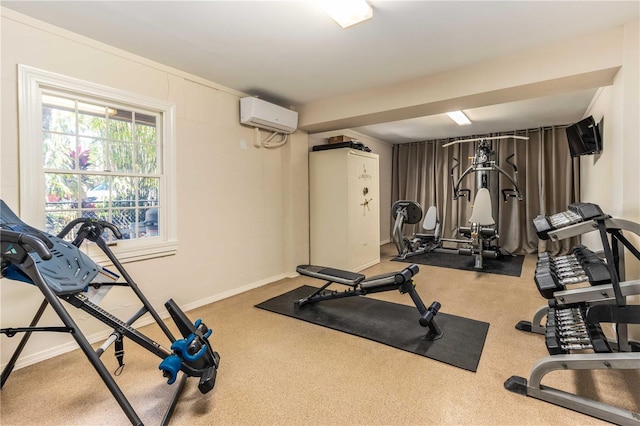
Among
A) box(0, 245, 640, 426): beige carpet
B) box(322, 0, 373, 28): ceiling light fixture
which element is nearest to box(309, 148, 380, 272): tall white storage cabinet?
box(0, 245, 640, 426): beige carpet

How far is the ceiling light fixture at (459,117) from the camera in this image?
177 inches

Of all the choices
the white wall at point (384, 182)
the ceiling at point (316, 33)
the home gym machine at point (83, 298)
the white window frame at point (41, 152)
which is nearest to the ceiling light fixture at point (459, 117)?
the ceiling at point (316, 33)

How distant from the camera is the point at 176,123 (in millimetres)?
3000

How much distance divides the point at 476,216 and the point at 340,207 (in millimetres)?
2364

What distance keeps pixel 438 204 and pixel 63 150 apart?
6.48m

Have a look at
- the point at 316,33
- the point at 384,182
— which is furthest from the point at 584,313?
the point at 384,182

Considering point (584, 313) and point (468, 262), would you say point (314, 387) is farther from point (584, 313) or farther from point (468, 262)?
point (468, 262)

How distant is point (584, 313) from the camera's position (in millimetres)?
1894

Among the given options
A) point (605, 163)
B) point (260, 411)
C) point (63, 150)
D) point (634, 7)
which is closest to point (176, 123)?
point (63, 150)

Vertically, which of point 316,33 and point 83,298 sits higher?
point 316,33

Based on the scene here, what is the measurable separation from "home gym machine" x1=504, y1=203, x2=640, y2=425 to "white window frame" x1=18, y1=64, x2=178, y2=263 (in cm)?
306

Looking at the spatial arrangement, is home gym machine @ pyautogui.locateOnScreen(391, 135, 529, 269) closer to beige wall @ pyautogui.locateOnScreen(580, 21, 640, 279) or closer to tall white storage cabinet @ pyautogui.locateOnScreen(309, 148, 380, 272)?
tall white storage cabinet @ pyautogui.locateOnScreen(309, 148, 380, 272)

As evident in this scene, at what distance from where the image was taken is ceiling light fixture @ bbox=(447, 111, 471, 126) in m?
4.51

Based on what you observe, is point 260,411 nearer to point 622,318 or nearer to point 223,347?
point 223,347
